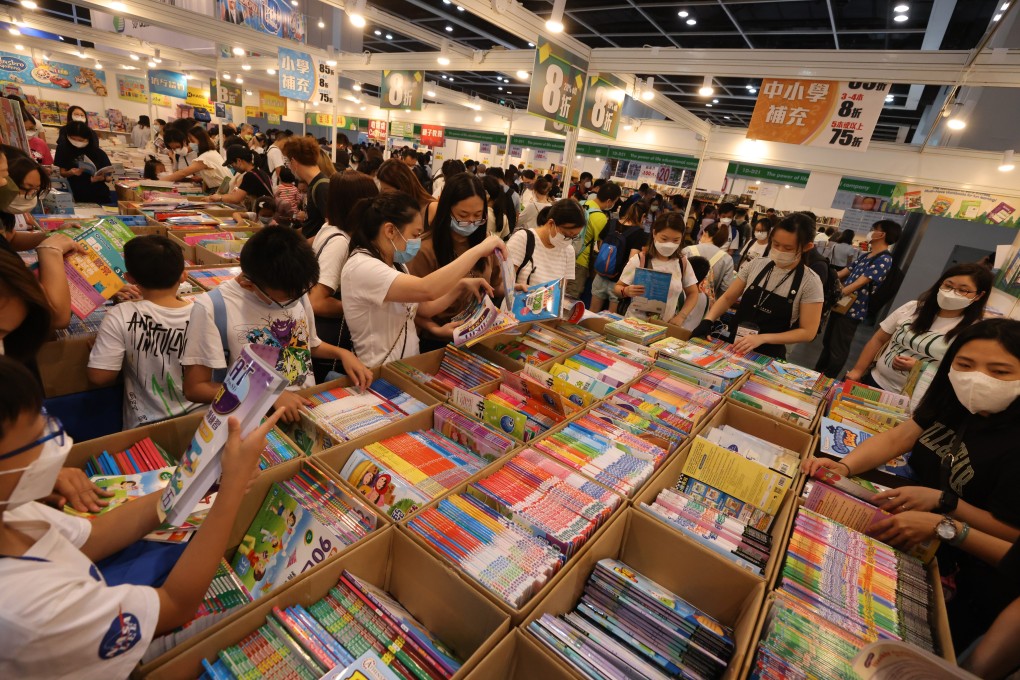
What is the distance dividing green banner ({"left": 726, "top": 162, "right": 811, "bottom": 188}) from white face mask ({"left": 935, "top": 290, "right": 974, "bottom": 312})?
11615mm

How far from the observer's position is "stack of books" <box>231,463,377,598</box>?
1355 mm

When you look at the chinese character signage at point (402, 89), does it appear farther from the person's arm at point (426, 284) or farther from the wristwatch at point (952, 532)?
the wristwatch at point (952, 532)

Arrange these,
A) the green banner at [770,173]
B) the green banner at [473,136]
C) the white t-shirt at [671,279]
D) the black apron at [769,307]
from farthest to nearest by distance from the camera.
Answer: the green banner at [473,136] → the green banner at [770,173] → the white t-shirt at [671,279] → the black apron at [769,307]

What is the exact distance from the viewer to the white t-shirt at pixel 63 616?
74 cm

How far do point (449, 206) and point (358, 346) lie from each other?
1001 mm

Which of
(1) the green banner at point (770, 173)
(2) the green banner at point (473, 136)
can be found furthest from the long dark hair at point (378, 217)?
(2) the green banner at point (473, 136)

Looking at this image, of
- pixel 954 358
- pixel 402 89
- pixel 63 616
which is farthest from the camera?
pixel 402 89

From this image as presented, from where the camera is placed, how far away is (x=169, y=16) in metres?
7.92

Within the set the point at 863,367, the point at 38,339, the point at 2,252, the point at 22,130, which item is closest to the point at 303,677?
the point at 38,339

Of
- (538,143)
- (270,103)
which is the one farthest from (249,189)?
(270,103)

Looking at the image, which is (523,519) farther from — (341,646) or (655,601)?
(341,646)

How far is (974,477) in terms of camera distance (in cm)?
171

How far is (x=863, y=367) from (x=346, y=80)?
1982cm

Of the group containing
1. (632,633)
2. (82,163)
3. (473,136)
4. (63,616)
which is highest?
(473,136)
